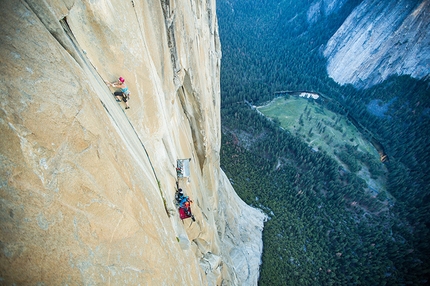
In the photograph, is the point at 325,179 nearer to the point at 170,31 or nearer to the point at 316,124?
the point at 316,124

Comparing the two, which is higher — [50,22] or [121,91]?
Result: [121,91]

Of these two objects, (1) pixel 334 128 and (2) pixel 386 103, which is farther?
(2) pixel 386 103

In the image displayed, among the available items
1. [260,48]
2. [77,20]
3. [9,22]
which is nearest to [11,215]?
[9,22]

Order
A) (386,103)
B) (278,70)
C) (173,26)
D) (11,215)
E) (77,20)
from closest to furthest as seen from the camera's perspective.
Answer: (11,215) < (77,20) < (173,26) < (386,103) < (278,70)

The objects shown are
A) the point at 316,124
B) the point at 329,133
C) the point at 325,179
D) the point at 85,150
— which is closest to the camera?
the point at 85,150

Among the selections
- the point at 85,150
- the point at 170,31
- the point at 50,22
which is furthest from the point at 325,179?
the point at 50,22

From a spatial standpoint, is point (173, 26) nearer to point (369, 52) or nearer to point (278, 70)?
point (278, 70)
